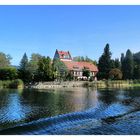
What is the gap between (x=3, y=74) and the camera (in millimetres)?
39406

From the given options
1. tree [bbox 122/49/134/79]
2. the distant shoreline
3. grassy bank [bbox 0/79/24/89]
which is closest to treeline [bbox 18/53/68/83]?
the distant shoreline

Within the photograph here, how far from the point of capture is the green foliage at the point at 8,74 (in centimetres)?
3884

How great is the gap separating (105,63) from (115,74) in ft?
6.26

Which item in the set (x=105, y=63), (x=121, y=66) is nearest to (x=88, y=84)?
(x=105, y=63)

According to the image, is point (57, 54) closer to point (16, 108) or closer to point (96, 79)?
point (96, 79)

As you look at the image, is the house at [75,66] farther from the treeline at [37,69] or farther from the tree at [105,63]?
the treeline at [37,69]

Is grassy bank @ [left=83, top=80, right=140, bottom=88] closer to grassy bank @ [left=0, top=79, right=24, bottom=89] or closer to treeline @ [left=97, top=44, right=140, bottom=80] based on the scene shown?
treeline @ [left=97, top=44, right=140, bottom=80]

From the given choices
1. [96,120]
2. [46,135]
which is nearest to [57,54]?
[96,120]

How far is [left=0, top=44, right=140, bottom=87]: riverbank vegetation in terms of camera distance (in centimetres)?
3956

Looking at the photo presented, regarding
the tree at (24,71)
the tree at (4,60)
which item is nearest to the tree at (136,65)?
the tree at (24,71)

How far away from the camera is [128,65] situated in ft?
159

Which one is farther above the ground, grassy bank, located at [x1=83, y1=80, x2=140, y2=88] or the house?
the house

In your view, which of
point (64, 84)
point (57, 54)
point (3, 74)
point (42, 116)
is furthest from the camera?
point (57, 54)

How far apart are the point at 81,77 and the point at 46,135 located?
4065 centimetres
